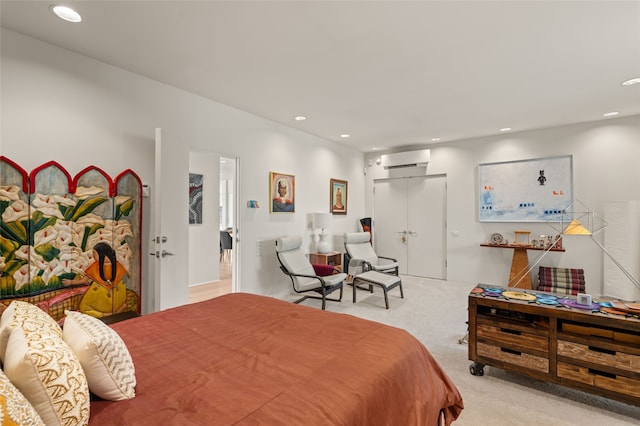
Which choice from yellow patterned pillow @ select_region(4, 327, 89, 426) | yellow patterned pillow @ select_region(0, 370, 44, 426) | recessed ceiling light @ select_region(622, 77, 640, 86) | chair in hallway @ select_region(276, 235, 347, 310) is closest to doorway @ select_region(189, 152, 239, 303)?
chair in hallway @ select_region(276, 235, 347, 310)

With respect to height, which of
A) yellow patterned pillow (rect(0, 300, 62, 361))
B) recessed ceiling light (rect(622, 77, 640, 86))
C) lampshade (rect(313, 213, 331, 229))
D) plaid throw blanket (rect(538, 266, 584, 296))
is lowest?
plaid throw blanket (rect(538, 266, 584, 296))

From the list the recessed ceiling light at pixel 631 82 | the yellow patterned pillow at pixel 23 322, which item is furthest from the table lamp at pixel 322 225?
the yellow patterned pillow at pixel 23 322

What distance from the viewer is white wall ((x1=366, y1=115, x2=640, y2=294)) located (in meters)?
4.55

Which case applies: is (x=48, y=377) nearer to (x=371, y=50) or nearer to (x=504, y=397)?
(x=504, y=397)

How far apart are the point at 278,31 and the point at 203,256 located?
4.30 metres

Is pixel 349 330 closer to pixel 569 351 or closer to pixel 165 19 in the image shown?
pixel 569 351

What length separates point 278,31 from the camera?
238 centimetres

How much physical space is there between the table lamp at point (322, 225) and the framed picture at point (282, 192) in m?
0.46

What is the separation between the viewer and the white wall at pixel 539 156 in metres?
4.55

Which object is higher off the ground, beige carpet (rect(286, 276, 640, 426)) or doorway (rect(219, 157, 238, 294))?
doorway (rect(219, 157, 238, 294))

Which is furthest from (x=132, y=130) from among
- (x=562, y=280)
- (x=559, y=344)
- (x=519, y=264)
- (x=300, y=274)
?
(x=562, y=280)

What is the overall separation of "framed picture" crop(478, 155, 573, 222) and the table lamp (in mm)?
2932

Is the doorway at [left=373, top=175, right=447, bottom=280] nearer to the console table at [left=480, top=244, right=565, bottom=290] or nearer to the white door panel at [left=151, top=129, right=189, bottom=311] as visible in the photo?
the console table at [left=480, top=244, right=565, bottom=290]

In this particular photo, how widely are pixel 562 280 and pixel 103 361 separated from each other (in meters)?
5.86
